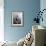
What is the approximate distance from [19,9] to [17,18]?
39 centimetres

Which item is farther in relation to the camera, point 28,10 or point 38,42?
point 28,10

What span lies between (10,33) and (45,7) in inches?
76.1

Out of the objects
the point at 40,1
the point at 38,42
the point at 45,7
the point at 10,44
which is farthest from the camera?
the point at 40,1

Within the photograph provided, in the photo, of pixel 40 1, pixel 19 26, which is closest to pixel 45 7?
pixel 40 1

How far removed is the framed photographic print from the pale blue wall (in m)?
0.17

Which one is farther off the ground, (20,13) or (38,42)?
(20,13)

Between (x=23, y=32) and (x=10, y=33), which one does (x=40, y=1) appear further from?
(x=10, y=33)

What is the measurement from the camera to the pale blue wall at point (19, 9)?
5.61 m

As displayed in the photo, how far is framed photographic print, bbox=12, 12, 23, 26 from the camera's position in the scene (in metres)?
5.62

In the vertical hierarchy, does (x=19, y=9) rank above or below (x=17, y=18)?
above

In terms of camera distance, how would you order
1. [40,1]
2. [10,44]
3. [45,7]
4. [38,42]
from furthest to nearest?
1. [40,1]
2. [45,7]
3. [10,44]
4. [38,42]

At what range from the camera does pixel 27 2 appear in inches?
221

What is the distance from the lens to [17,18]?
5629mm

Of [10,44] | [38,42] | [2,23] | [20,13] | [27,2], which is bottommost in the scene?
[10,44]
